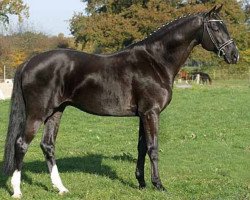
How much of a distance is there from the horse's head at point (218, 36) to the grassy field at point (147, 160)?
84.4 inches

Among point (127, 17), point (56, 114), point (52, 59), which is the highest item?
point (127, 17)

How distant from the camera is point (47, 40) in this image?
7344 centimetres

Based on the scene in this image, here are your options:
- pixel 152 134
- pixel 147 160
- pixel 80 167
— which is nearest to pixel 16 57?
pixel 147 160

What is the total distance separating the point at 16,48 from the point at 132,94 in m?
57.0

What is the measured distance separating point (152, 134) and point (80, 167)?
8.30 ft

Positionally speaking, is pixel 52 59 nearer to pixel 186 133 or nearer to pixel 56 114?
pixel 56 114

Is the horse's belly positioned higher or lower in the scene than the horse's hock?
higher

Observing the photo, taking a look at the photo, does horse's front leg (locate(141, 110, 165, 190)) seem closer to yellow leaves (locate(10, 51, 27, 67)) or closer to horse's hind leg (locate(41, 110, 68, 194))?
horse's hind leg (locate(41, 110, 68, 194))

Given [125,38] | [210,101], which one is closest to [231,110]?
[210,101]

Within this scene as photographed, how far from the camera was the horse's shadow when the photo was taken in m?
8.04

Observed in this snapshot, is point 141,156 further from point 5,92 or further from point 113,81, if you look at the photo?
point 5,92

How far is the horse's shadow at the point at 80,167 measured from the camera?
26.4 feet

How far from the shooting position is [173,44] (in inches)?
290

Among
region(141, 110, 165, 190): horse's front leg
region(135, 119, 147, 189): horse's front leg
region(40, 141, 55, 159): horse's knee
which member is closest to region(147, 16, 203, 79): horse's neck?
region(141, 110, 165, 190): horse's front leg
